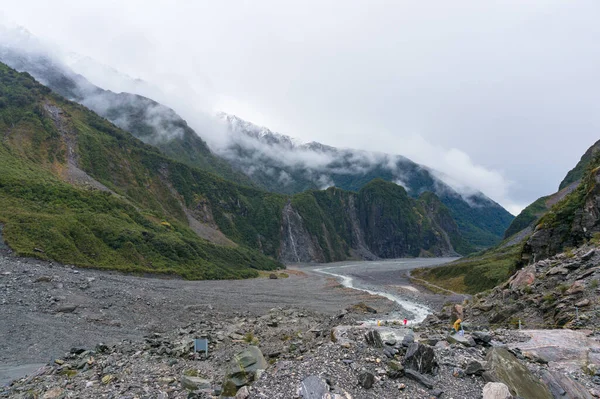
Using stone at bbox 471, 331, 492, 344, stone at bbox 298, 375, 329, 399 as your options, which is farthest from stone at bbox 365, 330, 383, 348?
stone at bbox 471, 331, 492, 344

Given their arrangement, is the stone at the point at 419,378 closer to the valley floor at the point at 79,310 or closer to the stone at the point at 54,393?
the stone at the point at 54,393

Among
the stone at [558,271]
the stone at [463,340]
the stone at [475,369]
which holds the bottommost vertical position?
the stone at [475,369]

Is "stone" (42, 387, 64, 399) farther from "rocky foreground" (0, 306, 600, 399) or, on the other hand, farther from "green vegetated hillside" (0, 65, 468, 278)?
"green vegetated hillside" (0, 65, 468, 278)

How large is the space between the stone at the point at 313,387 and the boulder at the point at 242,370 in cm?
212

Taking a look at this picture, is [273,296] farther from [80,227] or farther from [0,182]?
[0,182]

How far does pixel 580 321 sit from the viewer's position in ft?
52.0

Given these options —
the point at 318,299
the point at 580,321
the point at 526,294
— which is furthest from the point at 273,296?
the point at 580,321

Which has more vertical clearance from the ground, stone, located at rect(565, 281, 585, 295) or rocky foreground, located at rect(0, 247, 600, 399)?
stone, located at rect(565, 281, 585, 295)

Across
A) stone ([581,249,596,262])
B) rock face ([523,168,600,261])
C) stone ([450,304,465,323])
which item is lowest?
stone ([450,304,465,323])

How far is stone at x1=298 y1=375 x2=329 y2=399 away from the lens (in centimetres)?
855

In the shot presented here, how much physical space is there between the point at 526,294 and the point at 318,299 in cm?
3673

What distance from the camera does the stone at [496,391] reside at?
8.69 meters

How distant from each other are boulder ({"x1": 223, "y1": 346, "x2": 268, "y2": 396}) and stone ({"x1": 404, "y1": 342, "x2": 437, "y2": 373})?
4.37 meters

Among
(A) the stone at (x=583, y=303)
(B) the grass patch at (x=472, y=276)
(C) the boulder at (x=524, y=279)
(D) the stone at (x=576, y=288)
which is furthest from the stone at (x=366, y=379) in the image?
(B) the grass patch at (x=472, y=276)
